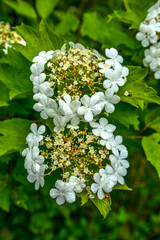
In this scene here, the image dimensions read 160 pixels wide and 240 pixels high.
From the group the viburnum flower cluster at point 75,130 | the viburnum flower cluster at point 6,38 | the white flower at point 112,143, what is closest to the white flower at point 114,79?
the viburnum flower cluster at point 75,130

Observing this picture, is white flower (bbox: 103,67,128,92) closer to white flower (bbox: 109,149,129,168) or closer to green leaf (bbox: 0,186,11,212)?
white flower (bbox: 109,149,129,168)

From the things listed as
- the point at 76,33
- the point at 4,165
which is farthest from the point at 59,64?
the point at 76,33

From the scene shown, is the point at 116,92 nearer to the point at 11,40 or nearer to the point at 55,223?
the point at 11,40

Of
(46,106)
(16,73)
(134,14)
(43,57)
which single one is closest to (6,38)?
(16,73)

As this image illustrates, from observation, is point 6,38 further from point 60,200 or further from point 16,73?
point 60,200

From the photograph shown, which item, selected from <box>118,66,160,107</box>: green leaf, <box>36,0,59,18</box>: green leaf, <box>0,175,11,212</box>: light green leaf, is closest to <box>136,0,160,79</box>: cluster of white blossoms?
<box>118,66,160,107</box>: green leaf
